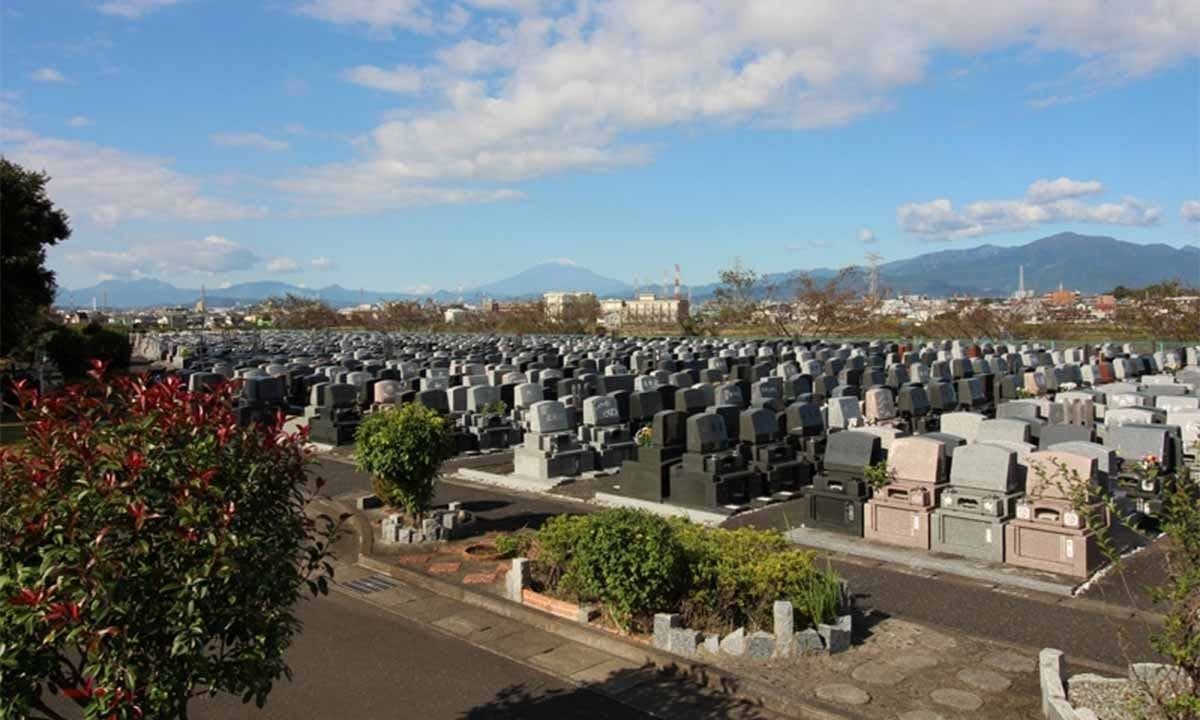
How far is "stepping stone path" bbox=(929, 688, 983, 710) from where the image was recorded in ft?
23.9

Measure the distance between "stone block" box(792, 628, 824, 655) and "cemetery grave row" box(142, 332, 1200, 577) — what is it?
2602 millimetres

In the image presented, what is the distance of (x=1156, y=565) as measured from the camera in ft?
37.7

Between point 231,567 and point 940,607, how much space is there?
26.7 feet

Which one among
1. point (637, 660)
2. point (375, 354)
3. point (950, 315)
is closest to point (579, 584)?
point (637, 660)

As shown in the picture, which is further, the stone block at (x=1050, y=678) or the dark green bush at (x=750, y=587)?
the dark green bush at (x=750, y=587)

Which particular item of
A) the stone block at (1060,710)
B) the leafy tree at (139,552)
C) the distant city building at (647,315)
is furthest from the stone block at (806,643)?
the distant city building at (647,315)

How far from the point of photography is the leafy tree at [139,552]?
4062 mm

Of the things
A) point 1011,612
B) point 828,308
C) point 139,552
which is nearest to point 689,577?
point 1011,612

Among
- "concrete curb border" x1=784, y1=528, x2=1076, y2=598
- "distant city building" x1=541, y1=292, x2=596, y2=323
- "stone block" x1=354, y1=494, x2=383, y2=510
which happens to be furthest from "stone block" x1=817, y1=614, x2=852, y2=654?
"distant city building" x1=541, y1=292, x2=596, y2=323

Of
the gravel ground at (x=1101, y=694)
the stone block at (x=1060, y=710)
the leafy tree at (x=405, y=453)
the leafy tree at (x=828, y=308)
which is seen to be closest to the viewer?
the stone block at (x=1060, y=710)

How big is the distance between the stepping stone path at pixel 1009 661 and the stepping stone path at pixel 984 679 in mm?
182

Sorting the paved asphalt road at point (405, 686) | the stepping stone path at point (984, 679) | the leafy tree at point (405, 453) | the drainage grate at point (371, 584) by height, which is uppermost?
the leafy tree at point (405, 453)

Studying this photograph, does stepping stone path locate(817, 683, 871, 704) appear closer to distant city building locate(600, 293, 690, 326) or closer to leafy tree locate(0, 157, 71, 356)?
leafy tree locate(0, 157, 71, 356)

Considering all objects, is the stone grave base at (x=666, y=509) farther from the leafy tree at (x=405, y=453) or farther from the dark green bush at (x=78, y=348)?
the dark green bush at (x=78, y=348)
